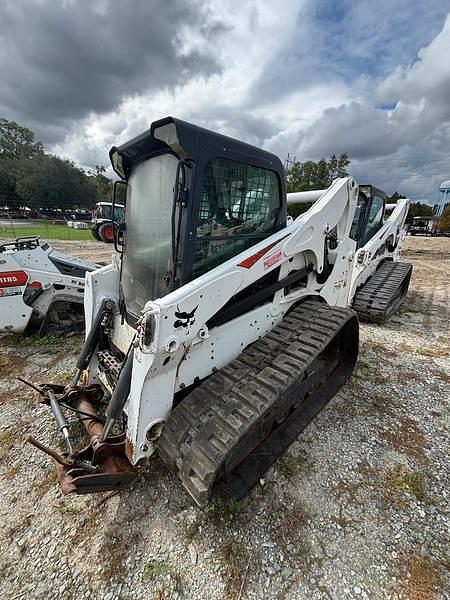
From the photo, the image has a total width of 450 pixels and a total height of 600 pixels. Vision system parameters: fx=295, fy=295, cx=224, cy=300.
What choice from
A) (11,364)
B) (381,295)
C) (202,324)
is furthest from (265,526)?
(381,295)

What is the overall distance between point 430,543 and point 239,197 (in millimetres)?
2656

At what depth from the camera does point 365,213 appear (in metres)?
5.70

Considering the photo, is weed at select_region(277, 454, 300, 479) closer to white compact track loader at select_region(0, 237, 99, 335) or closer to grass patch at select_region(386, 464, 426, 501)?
grass patch at select_region(386, 464, 426, 501)

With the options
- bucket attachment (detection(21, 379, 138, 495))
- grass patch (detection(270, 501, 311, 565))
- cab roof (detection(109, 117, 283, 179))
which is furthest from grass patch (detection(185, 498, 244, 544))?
cab roof (detection(109, 117, 283, 179))

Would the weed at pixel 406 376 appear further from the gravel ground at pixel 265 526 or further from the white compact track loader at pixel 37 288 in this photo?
the white compact track loader at pixel 37 288

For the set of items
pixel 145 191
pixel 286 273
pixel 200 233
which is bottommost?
pixel 286 273

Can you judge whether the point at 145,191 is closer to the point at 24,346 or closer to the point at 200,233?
the point at 200,233

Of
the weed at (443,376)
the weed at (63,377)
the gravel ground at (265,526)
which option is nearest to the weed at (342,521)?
the gravel ground at (265,526)

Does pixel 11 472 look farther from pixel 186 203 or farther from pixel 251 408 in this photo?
pixel 186 203

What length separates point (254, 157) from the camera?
2.26m

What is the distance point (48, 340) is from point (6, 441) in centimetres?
205

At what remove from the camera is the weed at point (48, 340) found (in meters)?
4.38

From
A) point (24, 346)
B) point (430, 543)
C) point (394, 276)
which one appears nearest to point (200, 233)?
point (430, 543)

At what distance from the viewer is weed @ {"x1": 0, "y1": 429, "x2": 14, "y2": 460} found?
2512mm
